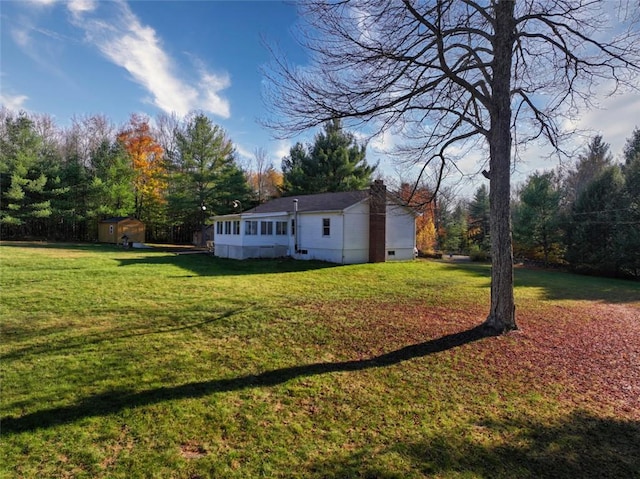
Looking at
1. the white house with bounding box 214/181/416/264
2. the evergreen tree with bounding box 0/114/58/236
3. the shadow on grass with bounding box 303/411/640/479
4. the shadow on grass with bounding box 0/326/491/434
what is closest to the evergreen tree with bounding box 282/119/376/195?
the white house with bounding box 214/181/416/264

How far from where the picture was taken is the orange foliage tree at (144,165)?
36.2 metres

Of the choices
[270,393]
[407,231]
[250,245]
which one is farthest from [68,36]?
[407,231]

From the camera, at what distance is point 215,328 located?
20.4ft

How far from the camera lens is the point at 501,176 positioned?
248 inches

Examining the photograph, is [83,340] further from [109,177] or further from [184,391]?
[109,177]

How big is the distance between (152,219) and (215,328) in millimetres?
34137

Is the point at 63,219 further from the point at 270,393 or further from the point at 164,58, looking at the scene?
the point at 270,393

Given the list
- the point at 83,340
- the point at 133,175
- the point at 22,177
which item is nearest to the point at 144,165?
the point at 133,175

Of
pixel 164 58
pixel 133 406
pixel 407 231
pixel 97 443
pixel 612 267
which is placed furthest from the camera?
pixel 407 231

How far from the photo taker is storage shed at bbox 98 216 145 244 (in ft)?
101

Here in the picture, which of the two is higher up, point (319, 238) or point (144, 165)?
point (144, 165)

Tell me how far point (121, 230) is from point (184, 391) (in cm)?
3136

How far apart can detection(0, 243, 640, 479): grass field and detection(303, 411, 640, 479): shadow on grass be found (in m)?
0.02

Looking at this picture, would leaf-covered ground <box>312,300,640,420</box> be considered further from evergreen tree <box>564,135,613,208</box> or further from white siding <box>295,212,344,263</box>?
evergreen tree <box>564,135,613,208</box>
